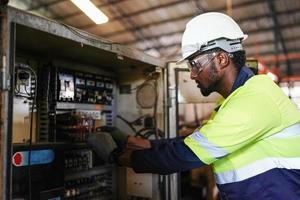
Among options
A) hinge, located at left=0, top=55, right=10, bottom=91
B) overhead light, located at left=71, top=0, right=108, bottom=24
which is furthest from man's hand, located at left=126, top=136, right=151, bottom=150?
overhead light, located at left=71, top=0, right=108, bottom=24

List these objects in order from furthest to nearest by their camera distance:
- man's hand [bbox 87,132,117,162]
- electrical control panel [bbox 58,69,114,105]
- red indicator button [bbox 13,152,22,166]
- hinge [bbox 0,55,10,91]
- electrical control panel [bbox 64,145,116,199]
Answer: electrical control panel [bbox 58,69,114,105], electrical control panel [bbox 64,145,116,199], man's hand [bbox 87,132,117,162], red indicator button [bbox 13,152,22,166], hinge [bbox 0,55,10,91]

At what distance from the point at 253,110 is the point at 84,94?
1.07 metres

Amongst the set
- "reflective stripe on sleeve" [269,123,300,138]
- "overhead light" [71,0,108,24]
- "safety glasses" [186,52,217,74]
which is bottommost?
"reflective stripe on sleeve" [269,123,300,138]

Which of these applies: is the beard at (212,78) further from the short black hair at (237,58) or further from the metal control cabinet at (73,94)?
the metal control cabinet at (73,94)

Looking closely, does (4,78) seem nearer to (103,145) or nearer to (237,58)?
(103,145)

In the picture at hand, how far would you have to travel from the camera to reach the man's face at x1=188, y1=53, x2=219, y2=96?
3.96 feet

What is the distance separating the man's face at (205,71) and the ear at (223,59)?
0.8 inches

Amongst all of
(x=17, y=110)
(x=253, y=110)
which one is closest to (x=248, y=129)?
(x=253, y=110)

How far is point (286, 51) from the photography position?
5.34 m

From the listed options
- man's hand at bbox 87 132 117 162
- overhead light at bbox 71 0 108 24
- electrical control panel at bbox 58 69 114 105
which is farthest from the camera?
overhead light at bbox 71 0 108 24

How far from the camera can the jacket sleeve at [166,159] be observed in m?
1.07

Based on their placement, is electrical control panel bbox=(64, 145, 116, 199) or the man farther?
electrical control panel bbox=(64, 145, 116, 199)

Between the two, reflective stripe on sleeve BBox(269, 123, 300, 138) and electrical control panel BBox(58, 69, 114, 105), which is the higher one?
electrical control panel BBox(58, 69, 114, 105)

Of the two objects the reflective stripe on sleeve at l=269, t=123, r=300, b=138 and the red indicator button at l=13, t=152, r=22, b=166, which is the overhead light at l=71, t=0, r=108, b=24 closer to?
the red indicator button at l=13, t=152, r=22, b=166
